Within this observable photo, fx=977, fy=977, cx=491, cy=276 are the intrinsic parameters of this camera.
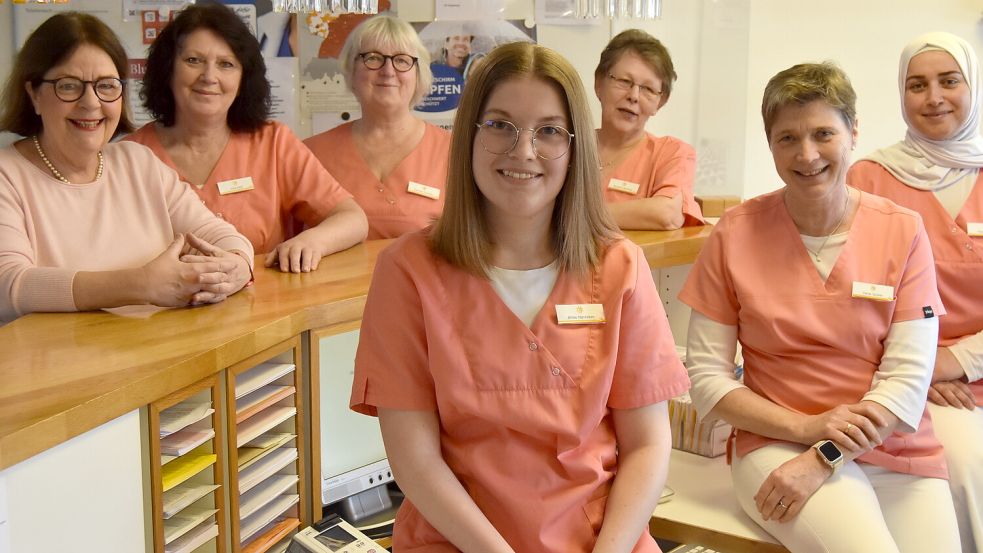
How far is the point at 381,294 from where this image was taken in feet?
5.06

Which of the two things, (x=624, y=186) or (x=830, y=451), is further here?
(x=624, y=186)

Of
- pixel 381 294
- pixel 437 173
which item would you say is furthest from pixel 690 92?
pixel 381 294

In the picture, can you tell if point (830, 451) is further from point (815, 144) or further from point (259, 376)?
point (259, 376)

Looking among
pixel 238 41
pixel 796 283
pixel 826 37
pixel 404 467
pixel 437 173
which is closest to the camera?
pixel 404 467

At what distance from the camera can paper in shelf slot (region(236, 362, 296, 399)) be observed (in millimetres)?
1719

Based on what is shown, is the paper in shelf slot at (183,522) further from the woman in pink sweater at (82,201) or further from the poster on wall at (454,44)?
the poster on wall at (454,44)

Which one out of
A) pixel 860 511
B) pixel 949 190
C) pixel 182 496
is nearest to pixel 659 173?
pixel 949 190

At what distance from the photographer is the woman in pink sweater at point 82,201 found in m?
1.95

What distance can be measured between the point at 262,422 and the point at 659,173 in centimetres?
194

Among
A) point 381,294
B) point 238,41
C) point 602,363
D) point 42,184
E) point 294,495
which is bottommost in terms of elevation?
point 294,495

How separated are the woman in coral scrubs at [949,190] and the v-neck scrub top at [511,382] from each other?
1024mm

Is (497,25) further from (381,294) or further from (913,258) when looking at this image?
(381,294)

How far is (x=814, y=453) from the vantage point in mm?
1899

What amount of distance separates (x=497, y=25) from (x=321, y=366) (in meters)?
2.80
